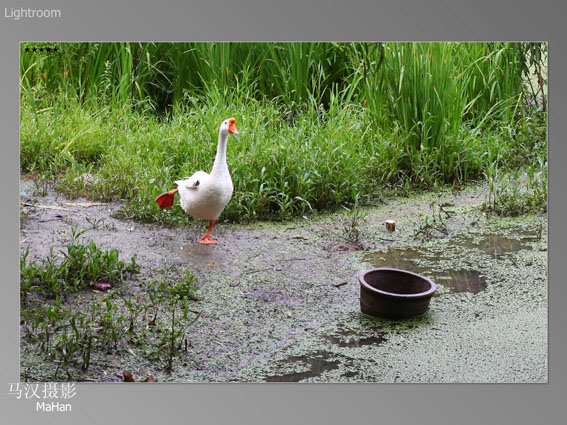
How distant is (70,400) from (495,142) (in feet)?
6.70

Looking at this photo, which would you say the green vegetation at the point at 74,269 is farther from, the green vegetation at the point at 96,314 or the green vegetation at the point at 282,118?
the green vegetation at the point at 282,118

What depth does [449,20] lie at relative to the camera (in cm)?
258

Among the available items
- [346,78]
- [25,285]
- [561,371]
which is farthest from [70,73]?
[561,371]

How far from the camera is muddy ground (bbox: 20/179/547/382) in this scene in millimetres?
2586

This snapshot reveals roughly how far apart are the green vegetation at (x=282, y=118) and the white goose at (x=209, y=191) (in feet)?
0.24

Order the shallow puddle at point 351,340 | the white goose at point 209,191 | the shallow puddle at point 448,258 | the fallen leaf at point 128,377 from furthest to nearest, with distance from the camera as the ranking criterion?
the shallow puddle at point 448,258 < the white goose at point 209,191 < the shallow puddle at point 351,340 < the fallen leaf at point 128,377

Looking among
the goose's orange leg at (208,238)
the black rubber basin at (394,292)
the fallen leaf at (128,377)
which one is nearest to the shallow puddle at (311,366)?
the black rubber basin at (394,292)

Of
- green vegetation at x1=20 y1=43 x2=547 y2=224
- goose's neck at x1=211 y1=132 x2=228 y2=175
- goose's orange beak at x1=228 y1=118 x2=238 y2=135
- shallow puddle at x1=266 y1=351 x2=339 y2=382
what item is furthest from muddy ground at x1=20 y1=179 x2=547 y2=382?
goose's orange beak at x1=228 y1=118 x2=238 y2=135

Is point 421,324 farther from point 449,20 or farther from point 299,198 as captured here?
point 449,20

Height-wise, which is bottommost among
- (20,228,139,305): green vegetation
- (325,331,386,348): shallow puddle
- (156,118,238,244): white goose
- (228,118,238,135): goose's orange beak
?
(325,331,386,348): shallow puddle

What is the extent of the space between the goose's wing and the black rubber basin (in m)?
0.73

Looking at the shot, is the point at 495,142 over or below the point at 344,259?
over

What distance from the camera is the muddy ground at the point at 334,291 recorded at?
8.48ft

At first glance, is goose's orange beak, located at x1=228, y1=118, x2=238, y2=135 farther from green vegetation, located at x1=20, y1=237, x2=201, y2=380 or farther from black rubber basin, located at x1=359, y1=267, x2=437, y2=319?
black rubber basin, located at x1=359, y1=267, x2=437, y2=319
